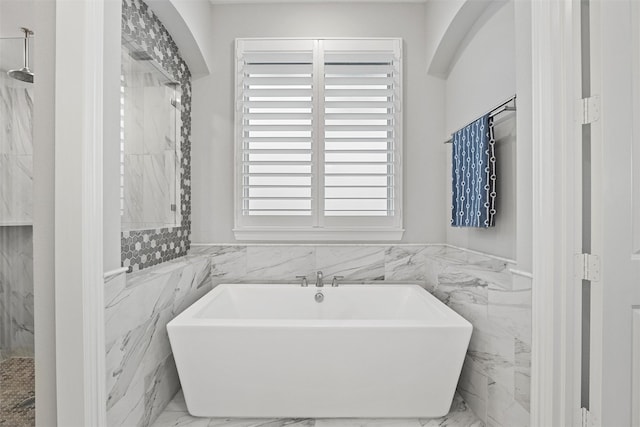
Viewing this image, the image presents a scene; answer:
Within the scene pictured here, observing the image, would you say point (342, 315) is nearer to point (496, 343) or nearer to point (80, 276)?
point (496, 343)

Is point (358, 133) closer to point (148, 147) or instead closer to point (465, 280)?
point (465, 280)

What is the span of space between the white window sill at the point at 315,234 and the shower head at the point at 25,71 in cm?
153

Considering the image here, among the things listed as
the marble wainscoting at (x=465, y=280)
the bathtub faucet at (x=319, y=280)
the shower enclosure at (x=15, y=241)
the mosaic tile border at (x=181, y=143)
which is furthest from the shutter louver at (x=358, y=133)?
the shower enclosure at (x=15, y=241)

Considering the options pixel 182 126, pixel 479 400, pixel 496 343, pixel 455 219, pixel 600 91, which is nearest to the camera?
pixel 600 91

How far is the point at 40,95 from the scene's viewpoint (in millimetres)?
1397

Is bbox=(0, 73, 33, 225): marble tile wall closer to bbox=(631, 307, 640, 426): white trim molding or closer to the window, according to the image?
the window

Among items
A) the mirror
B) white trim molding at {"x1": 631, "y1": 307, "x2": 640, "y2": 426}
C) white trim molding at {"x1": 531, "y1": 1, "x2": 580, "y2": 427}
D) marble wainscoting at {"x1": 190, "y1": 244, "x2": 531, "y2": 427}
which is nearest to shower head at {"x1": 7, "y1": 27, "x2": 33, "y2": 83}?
the mirror

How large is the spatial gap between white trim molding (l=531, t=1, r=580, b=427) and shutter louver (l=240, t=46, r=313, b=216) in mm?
1683

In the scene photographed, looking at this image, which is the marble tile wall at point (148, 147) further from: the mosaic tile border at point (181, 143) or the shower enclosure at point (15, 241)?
the shower enclosure at point (15, 241)

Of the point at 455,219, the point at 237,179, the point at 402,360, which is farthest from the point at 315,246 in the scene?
the point at 402,360

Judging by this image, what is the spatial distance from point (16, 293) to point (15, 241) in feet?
0.79

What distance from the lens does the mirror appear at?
1984mm

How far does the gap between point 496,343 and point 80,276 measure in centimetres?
181


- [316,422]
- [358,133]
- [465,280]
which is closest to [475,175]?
[465,280]
